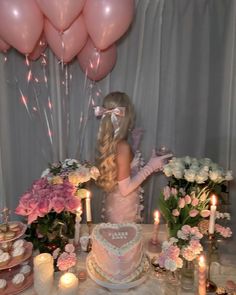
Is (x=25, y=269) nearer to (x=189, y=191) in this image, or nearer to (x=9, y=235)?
(x=9, y=235)

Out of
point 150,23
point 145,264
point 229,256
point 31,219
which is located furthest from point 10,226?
point 150,23

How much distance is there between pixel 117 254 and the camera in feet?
3.89

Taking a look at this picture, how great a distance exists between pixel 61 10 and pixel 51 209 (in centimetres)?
89

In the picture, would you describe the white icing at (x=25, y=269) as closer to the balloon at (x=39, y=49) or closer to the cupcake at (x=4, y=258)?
the cupcake at (x=4, y=258)

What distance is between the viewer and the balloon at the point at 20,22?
1.42m

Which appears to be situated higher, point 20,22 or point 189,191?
point 20,22

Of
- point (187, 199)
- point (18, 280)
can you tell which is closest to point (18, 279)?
point (18, 280)

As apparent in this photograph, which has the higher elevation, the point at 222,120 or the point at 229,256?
the point at 222,120

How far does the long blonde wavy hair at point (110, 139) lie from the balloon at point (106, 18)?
0.31 metres

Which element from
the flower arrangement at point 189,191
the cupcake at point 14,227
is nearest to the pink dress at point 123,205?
the flower arrangement at point 189,191

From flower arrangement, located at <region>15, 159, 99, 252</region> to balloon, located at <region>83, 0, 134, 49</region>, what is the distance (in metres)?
0.69

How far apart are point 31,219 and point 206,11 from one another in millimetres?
1617

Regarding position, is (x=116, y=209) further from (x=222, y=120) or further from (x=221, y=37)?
(x=221, y=37)

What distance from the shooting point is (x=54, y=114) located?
2020mm
